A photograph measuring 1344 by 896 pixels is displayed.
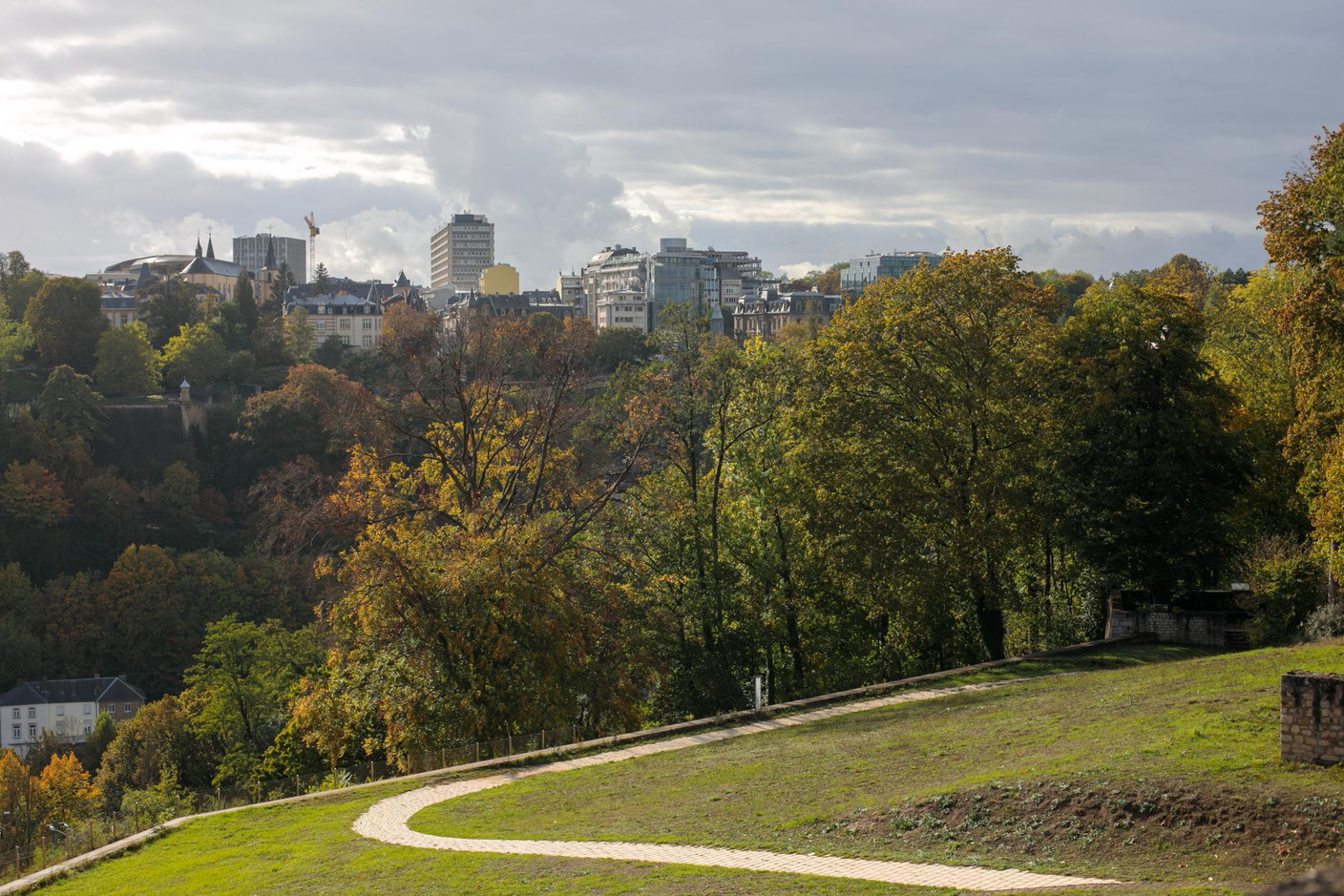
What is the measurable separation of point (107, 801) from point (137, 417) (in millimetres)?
59948

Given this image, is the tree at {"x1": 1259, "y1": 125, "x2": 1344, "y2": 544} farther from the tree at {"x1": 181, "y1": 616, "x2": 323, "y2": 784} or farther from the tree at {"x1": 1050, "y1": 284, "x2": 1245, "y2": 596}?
the tree at {"x1": 181, "y1": 616, "x2": 323, "y2": 784}

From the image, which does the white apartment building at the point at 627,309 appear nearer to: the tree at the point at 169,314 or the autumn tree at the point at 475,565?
the tree at the point at 169,314

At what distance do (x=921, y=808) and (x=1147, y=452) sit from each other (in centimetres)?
1785

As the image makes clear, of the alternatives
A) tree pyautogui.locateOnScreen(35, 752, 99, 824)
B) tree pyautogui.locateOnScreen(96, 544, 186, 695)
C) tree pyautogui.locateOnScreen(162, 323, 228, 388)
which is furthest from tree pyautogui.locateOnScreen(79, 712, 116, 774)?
tree pyautogui.locateOnScreen(162, 323, 228, 388)

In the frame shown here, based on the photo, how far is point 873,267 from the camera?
556 feet

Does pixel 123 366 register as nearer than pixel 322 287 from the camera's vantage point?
Yes

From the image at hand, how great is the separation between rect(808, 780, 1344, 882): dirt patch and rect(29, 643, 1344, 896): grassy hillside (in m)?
0.02

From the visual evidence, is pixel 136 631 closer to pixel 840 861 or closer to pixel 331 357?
pixel 331 357

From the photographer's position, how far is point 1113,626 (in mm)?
28469

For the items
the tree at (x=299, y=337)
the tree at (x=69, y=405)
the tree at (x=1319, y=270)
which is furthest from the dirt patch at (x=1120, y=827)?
the tree at (x=299, y=337)

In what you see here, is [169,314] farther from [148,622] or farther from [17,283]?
[148,622]

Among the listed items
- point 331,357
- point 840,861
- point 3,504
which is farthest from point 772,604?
point 331,357

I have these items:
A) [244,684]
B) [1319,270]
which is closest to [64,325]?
[244,684]

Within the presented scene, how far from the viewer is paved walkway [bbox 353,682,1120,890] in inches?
422
